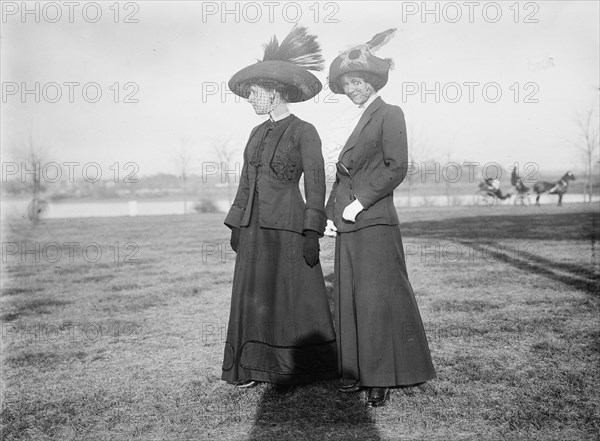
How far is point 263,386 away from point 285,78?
7.22 feet

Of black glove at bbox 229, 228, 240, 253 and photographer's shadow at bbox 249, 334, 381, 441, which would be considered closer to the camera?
photographer's shadow at bbox 249, 334, 381, 441

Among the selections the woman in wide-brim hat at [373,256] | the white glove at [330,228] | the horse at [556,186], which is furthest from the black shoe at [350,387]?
the horse at [556,186]

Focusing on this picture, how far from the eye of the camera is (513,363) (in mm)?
4887

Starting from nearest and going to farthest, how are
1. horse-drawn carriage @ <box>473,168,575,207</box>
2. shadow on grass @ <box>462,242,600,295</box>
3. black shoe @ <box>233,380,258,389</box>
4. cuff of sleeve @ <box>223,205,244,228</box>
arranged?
black shoe @ <box>233,380,258,389</box>, cuff of sleeve @ <box>223,205,244,228</box>, shadow on grass @ <box>462,242,600,295</box>, horse-drawn carriage @ <box>473,168,575,207</box>

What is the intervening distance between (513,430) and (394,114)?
2045 mm

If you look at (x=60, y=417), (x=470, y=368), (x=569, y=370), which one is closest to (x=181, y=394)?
(x=60, y=417)

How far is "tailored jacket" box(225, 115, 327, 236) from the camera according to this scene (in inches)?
163

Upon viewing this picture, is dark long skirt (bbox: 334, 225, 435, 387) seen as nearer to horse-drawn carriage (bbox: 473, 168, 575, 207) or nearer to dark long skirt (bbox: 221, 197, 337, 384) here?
dark long skirt (bbox: 221, 197, 337, 384)

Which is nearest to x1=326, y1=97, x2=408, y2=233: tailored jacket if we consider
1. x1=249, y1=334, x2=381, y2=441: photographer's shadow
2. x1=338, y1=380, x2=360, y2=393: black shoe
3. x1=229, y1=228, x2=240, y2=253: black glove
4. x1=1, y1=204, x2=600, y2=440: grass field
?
x1=229, y1=228, x2=240, y2=253: black glove

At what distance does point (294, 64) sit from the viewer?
14.0 ft

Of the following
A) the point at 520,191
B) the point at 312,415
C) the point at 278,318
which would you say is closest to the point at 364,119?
the point at 278,318

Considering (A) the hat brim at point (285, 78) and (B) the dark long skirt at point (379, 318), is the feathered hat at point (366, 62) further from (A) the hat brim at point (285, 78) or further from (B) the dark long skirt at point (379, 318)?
(B) the dark long skirt at point (379, 318)

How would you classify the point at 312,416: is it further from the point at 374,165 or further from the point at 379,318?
the point at 374,165

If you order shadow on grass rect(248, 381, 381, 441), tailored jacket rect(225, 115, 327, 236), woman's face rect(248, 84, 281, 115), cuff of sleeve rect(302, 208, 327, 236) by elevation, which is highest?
woman's face rect(248, 84, 281, 115)
